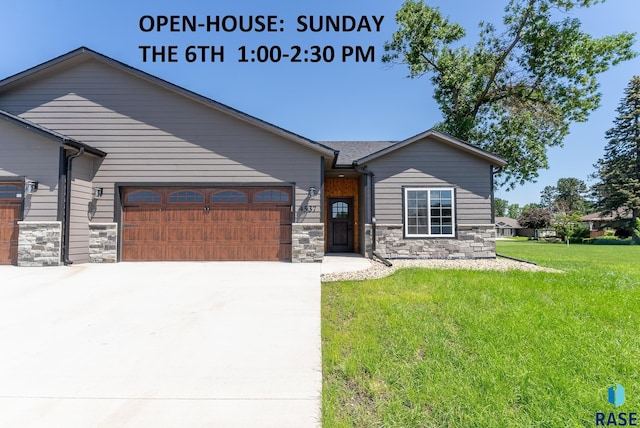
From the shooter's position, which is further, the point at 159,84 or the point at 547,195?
the point at 547,195

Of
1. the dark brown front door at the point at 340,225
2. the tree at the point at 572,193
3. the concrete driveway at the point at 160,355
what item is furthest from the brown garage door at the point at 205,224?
the tree at the point at 572,193

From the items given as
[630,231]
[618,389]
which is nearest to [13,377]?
[618,389]

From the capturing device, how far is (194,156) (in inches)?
344

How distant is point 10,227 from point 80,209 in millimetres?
1648

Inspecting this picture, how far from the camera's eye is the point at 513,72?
15.8 m

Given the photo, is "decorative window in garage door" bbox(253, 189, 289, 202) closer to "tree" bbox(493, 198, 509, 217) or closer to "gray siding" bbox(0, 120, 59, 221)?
"gray siding" bbox(0, 120, 59, 221)

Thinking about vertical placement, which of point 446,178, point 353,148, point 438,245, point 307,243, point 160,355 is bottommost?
point 160,355

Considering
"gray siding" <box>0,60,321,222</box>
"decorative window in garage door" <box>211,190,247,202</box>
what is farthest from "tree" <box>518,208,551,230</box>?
"decorative window in garage door" <box>211,190,247,202</box>

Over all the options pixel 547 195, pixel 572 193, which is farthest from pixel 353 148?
pixel 547 195

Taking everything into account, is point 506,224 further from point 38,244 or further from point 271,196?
point 38,244

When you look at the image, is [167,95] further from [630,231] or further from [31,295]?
[630,231]

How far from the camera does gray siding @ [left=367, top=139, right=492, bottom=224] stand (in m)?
9.49

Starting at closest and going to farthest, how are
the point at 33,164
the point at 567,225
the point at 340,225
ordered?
the point at 33,164 < the point at 340,225 < the point at 567,225

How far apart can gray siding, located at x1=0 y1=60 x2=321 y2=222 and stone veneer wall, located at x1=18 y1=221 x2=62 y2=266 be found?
1722 mm
